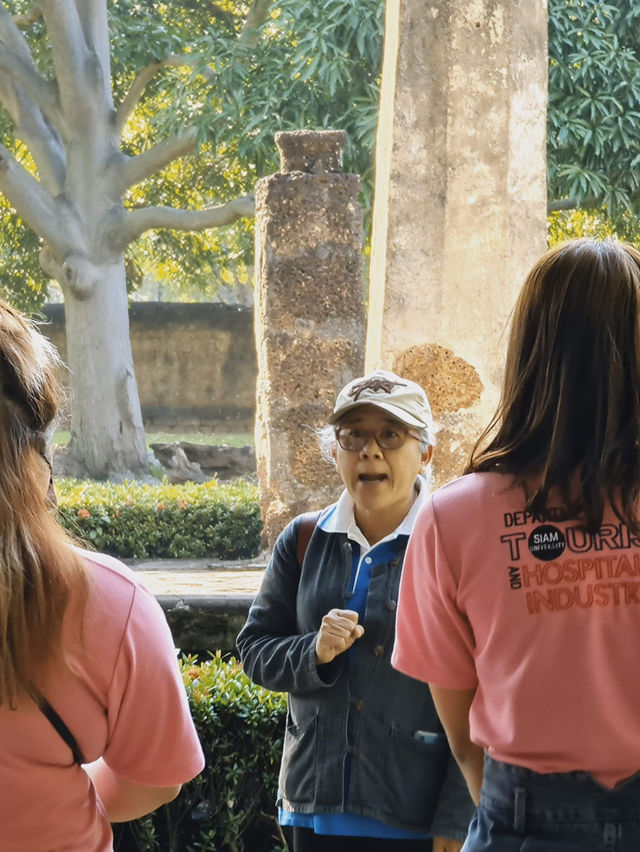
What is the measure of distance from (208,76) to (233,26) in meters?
3.30

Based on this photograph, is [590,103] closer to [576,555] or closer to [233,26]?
[233,26]

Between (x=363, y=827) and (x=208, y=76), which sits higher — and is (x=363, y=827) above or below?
below

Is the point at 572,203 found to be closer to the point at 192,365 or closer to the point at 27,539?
the point at 192,365

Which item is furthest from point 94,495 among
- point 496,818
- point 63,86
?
point 496,818

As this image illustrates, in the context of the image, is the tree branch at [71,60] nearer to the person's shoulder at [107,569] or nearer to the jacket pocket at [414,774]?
the jacket pocket at [414,774]

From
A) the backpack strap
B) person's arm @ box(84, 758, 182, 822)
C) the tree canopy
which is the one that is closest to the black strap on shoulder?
person's arm @ box(84, 758, 182, 822)

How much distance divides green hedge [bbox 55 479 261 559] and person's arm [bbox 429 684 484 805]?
7.80 m

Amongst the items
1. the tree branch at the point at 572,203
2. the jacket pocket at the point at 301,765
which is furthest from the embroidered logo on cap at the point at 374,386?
the tree branch at the point at 572,203

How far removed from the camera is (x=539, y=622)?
1670 millimetres

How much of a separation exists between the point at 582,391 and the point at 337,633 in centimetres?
79

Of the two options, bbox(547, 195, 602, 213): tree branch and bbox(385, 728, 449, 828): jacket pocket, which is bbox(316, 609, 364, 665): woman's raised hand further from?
bbox(547, 195, 602, 213): tree branch

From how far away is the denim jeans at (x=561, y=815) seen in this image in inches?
63.4

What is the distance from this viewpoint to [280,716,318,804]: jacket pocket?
2.36 metres

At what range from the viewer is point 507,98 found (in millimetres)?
4570
